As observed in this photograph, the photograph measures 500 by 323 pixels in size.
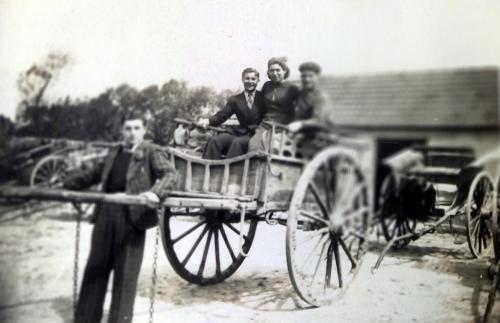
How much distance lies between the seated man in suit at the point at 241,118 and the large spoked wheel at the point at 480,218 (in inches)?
52.7

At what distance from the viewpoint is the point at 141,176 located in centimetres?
275

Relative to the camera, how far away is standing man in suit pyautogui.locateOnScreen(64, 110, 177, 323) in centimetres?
272

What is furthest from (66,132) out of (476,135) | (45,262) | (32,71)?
(476,135)

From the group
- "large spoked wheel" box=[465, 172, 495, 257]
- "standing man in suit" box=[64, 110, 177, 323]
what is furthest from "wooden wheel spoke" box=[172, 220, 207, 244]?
"large spoked wheel" box=[465, 172, 495, 257]

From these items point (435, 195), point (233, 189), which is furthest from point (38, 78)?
point (435, 195)

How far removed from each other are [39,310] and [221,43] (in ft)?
6.41

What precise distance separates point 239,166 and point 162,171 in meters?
0.50

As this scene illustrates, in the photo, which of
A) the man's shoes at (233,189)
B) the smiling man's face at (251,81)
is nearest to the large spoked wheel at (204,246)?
the man's shoes at (233,189)

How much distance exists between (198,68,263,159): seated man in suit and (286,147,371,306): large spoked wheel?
0.54 m

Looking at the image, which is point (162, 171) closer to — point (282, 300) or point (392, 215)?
point (282, 300)

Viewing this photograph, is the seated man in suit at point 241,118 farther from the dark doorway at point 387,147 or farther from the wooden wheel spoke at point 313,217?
the dark doorway at point 387,147

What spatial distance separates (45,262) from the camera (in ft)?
9.59

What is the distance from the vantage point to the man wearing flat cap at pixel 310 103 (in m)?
2.84

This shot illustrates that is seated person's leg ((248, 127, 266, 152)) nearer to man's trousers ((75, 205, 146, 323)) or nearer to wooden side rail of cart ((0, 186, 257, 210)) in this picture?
wooden side rail of cart ((0, 186, 257, 210))
